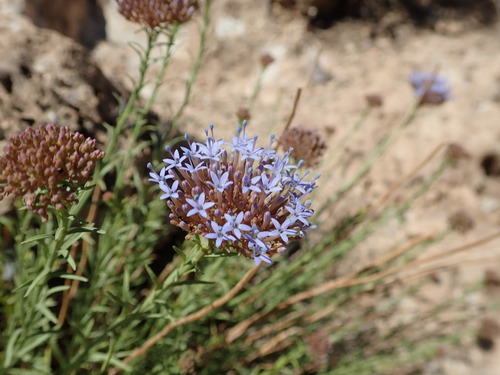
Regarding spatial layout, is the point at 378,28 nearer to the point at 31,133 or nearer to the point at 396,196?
the point at 396,196

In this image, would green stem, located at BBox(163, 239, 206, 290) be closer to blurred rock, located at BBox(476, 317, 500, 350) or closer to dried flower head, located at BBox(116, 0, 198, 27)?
dried flower head, located at BBox(116, 0, 198, 27)

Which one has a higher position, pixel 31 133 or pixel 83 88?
pixel 31 133

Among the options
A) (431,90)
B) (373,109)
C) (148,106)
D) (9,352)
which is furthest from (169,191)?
(373,109)

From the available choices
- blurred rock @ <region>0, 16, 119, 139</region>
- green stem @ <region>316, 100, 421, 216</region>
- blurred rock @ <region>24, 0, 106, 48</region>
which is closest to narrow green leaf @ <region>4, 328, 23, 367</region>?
blurred rock @ <region>0, 16, 119, 139</region>

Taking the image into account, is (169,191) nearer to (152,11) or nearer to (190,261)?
(190,261)

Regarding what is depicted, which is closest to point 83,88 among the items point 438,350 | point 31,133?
point 31,133

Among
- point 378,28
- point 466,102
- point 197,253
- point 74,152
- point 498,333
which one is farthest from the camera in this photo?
point 378,28
